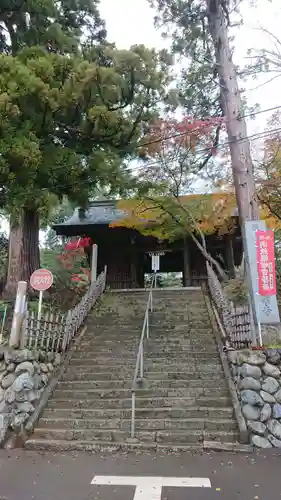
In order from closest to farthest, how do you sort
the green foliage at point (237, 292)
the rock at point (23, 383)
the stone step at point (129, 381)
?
the rock at point (23, 383) < the stone step at point (129, 381) < the green foliage at point (237, 292)

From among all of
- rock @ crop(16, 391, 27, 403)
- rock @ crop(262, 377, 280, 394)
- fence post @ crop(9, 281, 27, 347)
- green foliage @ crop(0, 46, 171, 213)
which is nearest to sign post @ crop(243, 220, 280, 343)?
rock @ crop(262, 377, 280, 394)

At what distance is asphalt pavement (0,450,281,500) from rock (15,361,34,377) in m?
1.34

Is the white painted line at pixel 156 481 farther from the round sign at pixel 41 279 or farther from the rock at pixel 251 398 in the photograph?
the round sign at pixel 41 279

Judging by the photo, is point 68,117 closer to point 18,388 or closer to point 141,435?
point 18,388

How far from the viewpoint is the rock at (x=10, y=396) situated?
6.23 metres

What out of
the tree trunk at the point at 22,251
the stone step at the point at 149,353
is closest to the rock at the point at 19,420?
the stone step at the point at 149,353

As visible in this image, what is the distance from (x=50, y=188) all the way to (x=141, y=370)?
448 cm

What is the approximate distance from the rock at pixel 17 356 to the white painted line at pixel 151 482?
2.69 metres

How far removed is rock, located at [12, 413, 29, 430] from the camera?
234 inches

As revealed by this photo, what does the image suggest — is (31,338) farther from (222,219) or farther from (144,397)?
(222,219)

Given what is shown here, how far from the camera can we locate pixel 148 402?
6.51 meters

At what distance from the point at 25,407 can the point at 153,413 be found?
2.13m

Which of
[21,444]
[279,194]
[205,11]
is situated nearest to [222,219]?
[279,194]

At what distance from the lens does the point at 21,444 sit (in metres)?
5.75
